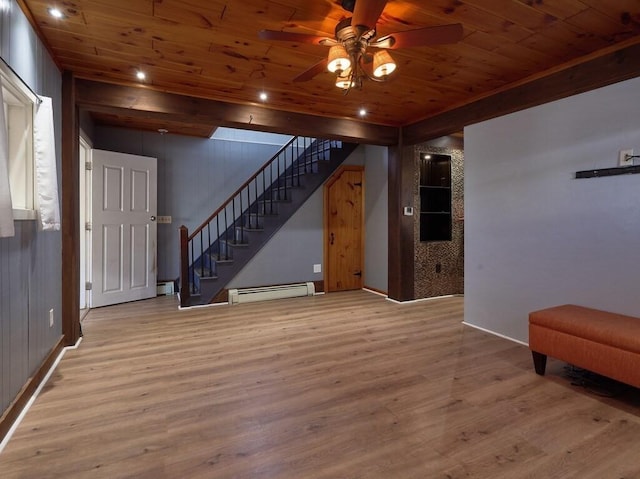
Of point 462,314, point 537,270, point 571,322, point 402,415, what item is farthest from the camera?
A: point 462,314

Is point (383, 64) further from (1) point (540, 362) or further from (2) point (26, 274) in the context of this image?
(2) point (26, 274)

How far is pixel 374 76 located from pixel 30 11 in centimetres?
213

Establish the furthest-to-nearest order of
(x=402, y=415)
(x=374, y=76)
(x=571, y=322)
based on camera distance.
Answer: (x=571, y=322) < (x=374, y=76) < (x=402, y=415)

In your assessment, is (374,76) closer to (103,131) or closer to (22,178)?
(22,178)

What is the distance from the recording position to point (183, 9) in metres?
2.08

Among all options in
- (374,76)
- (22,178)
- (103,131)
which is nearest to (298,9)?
(374,76)

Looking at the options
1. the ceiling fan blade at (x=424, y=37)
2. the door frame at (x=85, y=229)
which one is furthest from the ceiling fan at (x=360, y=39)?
the door frame at (x=85, y=229)

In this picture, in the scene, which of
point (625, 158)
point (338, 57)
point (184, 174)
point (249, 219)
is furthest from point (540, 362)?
point (184, 174)

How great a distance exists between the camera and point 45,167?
2.22 m

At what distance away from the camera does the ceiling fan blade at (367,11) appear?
155cm

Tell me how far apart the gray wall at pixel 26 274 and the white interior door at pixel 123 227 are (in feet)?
5.50

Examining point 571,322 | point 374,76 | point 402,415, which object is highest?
point 374,76

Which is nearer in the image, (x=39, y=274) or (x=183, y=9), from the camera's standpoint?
(x=183, y=9)

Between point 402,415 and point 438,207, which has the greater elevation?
point 438,207
